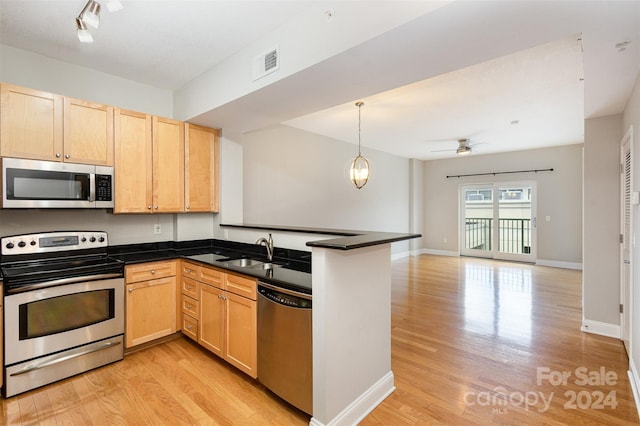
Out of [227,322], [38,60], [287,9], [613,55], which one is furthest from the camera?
[38,60]

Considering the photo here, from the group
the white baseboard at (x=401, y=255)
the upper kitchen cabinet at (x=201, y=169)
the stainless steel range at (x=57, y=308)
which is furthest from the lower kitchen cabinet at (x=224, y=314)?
the white baseboard at (x=401, y=255)

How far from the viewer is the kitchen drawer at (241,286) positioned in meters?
2.29

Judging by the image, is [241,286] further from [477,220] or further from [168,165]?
[477,220]

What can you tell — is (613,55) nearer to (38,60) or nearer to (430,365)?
(430,365)

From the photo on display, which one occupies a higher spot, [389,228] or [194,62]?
[194,62]

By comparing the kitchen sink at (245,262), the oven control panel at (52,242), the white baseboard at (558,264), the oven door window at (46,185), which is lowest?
the white baseboard at (558,264)

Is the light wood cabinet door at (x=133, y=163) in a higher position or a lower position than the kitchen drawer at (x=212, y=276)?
higher

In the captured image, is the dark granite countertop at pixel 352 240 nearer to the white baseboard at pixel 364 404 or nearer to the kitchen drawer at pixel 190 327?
the white baseboard at pixel 364 404

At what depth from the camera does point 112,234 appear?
10.6 feet

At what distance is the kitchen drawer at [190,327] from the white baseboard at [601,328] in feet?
→ 13.9

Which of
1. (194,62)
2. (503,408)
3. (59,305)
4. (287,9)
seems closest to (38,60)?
(194,62)

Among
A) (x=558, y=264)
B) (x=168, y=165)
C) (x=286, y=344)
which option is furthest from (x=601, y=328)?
(x=168, y=165)

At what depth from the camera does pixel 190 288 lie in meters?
3.01

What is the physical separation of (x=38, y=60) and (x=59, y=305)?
2244 mm
